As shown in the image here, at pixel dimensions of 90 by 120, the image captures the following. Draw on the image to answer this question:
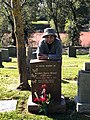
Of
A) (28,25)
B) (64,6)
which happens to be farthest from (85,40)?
(28,25)

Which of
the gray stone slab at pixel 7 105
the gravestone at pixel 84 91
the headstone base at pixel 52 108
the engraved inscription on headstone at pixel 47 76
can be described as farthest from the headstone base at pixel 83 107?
the gray stone slab at pixel 7 105

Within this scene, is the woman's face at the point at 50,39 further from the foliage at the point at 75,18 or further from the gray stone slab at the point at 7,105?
the foliage at the point at 75,18

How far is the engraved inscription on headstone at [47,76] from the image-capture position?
22.8 feet

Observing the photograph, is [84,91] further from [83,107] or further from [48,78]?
[48,78]

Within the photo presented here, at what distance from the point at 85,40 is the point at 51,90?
4157 centimetres

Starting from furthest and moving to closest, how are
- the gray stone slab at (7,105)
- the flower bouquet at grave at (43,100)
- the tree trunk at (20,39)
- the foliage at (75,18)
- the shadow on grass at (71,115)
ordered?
the foliage at (75,18) → the tree trunk at (20,39) → the gray stone slab at (7,105) → the flower bouquet at grave at (43,100) → the shadow on grass at (71,115)

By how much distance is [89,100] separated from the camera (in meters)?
7.11

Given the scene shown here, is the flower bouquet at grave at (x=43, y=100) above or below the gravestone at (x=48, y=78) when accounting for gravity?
below

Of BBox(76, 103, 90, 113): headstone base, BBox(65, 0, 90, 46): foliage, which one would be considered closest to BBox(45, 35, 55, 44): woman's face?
BBox(76, 103, 90, 113): headstone base

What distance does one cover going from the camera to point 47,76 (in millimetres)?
7035

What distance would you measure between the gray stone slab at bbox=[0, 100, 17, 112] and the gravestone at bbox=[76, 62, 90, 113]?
153 cm

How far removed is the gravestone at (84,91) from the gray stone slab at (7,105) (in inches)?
60.1

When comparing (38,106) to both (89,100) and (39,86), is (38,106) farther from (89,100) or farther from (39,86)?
(89,100)

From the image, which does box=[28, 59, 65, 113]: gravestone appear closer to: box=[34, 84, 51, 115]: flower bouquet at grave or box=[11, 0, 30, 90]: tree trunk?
box=[34, 84, 51, 115]: flower bouquet at grave
